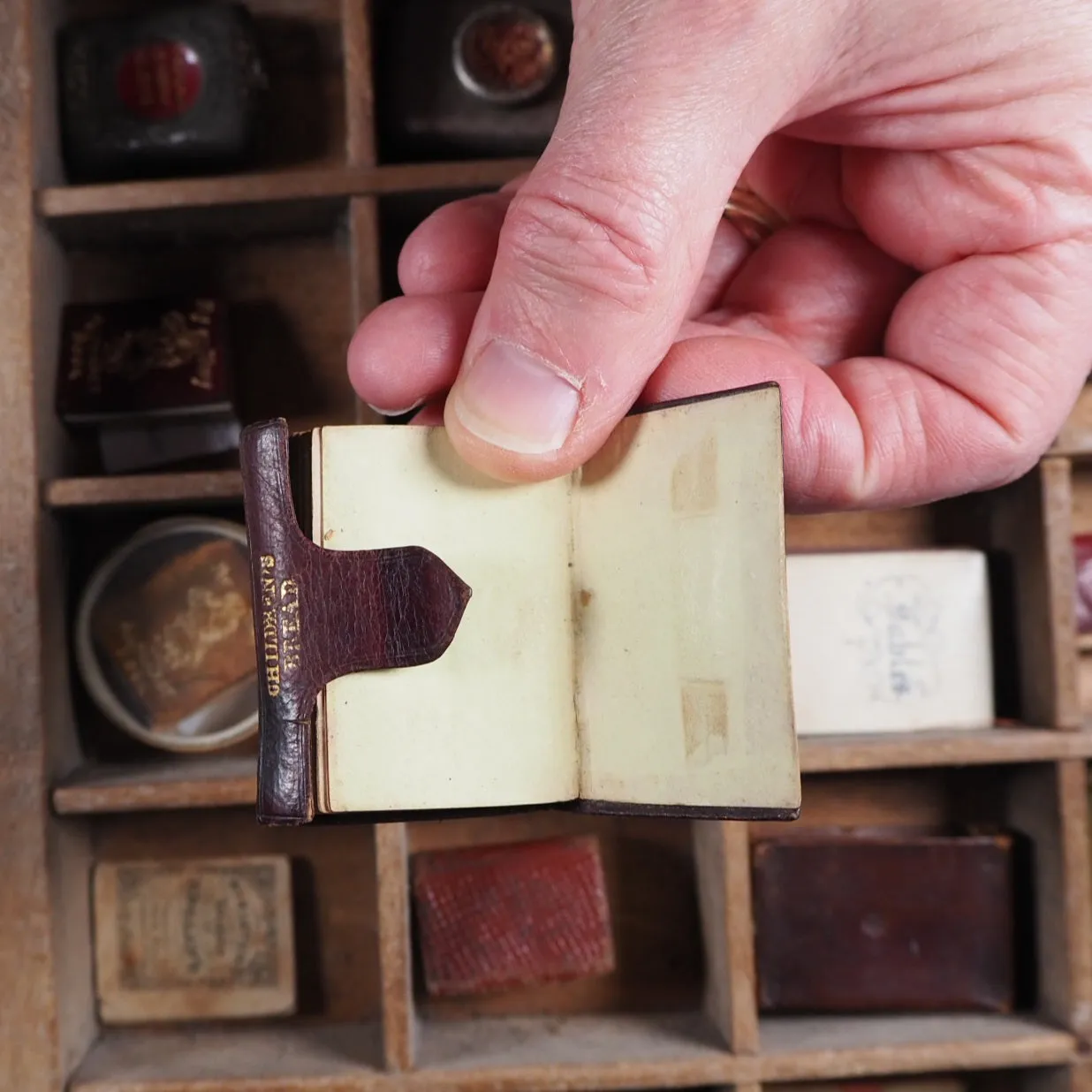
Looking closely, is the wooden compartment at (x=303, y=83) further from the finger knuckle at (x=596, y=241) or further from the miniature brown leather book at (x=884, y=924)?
the miniature brown leather book at (x=884, y=924)

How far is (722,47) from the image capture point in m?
0.75

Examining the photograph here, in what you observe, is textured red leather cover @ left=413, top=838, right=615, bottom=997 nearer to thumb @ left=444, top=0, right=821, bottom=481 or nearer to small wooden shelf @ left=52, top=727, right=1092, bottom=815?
small wooden shelf @ left=52, top=727, right=1092, bottom=815

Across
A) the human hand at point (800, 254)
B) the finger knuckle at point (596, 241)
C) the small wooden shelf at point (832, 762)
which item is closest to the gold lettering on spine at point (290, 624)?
the human hand at point (800, 254)

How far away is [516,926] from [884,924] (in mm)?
440

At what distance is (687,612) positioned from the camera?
0.74 m

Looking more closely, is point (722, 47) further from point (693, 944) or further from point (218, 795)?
point (693, 944)

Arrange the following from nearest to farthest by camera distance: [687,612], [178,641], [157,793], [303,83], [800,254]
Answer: [687,612], [800,254], [157,793], [178,641], [303,83]

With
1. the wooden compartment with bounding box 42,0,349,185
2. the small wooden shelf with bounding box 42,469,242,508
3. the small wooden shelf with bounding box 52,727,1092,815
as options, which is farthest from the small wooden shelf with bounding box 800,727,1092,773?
the wooden compartment with bounding box 42,0,349,185

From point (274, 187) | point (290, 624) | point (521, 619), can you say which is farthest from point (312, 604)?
point (274, 187)

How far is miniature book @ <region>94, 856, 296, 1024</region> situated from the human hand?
0.75 m

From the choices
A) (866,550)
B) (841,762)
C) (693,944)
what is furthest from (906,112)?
(693,944)

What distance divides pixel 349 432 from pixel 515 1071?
794 mm

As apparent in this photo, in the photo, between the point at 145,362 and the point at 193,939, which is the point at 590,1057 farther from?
the point at 145,362

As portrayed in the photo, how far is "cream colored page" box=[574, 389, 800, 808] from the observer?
0.69m
